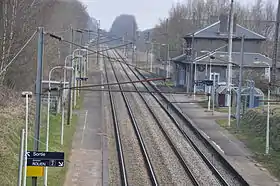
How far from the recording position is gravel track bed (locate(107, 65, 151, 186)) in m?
16.5

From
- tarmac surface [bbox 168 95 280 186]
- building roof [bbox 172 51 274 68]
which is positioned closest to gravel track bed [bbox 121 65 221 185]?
tarmac surface [bbox 168 95 280 186]

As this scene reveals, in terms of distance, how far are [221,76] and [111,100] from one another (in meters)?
10.9

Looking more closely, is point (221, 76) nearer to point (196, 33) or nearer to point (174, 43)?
point (196, 33)

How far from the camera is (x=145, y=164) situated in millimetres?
18281

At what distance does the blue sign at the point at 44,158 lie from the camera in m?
12.2

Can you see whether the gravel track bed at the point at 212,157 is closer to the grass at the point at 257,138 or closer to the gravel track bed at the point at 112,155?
the grass at the point at 257,138

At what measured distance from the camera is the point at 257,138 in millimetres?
23188

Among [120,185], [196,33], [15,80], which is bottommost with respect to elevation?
[120,185]

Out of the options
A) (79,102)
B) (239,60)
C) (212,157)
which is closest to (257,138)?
(212,157)

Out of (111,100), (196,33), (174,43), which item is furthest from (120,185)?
(174,43)

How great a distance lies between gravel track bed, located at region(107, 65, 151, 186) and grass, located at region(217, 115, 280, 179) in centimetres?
431

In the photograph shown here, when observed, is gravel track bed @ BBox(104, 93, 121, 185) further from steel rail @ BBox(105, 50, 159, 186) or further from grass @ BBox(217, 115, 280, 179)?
grass @ BBox(217, 115, 280, 179)

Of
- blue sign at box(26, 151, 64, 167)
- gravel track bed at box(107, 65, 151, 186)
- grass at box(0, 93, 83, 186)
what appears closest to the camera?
blue sign at box(26, 151, 64, 167)

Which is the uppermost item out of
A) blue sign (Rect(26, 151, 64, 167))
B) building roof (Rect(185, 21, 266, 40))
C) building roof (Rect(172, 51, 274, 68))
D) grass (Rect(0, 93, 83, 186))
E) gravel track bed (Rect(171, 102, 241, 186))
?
building roof (Rect(185, 21, 266, 40))
